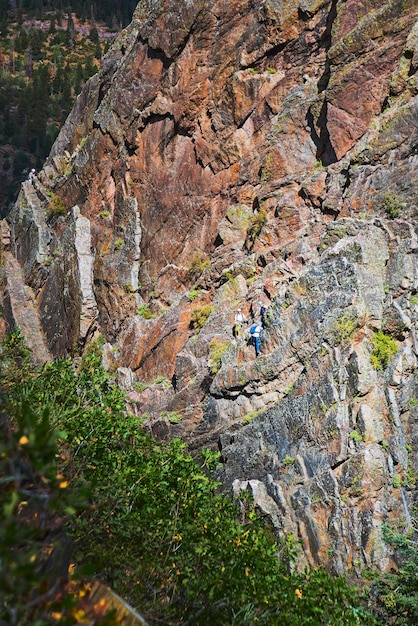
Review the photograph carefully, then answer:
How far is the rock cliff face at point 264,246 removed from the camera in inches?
719

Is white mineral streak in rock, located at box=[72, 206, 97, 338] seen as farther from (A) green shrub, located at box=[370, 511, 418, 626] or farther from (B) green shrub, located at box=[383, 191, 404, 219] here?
(A) green shrub, located at box=[370, 511, 418, 626]

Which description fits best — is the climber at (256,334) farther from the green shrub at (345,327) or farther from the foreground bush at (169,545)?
the foreground bush at (169,545)

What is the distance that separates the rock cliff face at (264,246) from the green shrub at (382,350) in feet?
0.14

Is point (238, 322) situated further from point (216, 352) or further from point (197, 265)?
point (197, 265)

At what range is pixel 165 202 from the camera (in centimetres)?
3069

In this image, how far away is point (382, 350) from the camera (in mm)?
18859

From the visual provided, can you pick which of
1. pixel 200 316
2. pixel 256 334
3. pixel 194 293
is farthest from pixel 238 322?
pixel 194 293

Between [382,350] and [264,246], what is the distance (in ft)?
26.0

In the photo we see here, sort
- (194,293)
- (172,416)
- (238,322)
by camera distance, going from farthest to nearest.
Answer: (194,293) < (172,416) < (238,322)

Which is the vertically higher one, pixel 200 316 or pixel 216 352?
pixel 200 316

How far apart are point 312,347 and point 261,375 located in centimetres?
205

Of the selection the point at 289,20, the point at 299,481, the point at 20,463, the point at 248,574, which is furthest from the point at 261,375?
the point at 289,20

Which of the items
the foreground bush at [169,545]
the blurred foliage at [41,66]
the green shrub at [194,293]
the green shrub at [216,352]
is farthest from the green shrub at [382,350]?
the blurred foliage at [41,66]

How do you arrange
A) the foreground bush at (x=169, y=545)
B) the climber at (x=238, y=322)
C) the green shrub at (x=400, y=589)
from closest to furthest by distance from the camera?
1. the foreground bush at (x=169, y=545)
2. the green shrub at (x=400, y=589)
3. the climber at (x=238, y=322)
